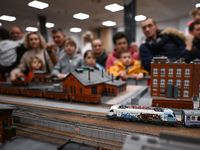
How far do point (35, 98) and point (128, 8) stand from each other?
8.85 m

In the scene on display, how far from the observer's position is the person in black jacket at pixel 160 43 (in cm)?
1081

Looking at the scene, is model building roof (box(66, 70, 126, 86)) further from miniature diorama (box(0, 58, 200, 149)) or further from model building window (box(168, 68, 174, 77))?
model building window (box(168, 68, 174, 77))

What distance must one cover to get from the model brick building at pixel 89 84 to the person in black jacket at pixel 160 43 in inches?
136

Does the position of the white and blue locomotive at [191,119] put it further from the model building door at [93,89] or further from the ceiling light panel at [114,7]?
the ceiling light panel at [114,7]

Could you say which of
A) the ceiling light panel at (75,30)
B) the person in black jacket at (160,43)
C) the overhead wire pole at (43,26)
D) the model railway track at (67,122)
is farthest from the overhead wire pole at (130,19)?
the model railway track at (67,122)

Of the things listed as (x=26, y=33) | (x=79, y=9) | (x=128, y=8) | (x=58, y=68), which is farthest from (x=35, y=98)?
(x=128, y=8)

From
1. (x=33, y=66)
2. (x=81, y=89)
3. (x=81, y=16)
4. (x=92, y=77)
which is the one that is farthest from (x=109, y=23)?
(x=33, y=66)

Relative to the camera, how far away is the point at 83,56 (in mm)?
12391

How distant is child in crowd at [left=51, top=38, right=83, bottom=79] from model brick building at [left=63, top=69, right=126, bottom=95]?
1673mm

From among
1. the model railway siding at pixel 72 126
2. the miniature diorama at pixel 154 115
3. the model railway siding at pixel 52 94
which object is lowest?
the model railway siding at pixel 72 126

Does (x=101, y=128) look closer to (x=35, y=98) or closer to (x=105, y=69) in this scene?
(x=35, y=98)

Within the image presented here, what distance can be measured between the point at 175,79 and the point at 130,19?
16.8 feet

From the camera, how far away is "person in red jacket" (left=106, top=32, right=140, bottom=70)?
459 inches

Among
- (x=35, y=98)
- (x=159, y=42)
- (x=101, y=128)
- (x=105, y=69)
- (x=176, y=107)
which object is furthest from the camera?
(x=105, y=69)
